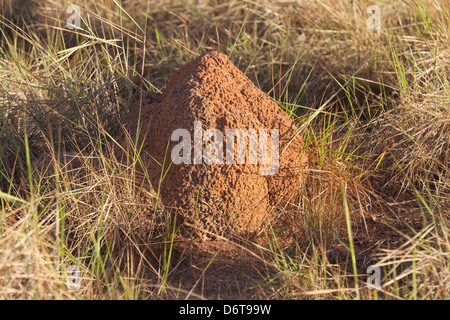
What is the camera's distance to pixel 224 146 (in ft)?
6.90

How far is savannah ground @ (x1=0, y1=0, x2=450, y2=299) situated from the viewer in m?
A: 1.81

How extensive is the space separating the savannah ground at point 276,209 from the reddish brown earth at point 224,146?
7 cm

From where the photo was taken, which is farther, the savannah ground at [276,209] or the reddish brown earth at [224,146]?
the reddish brown earth at [224,146]

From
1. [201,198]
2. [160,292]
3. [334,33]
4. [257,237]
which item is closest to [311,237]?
[257,237]

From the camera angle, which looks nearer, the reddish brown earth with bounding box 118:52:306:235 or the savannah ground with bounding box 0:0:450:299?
the savannah ground with bounding box 0:0:450:299

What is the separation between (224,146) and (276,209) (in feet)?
1.17

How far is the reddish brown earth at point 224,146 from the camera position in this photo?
2.09 meters

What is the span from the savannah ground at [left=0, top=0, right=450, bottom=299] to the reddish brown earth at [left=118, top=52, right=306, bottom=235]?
2.6 inches

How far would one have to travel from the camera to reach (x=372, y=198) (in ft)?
8.22

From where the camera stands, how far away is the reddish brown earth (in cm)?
209

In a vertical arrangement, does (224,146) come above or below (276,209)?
above

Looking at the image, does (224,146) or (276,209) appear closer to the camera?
(224,146)

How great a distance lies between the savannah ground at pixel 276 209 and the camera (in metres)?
1.81
